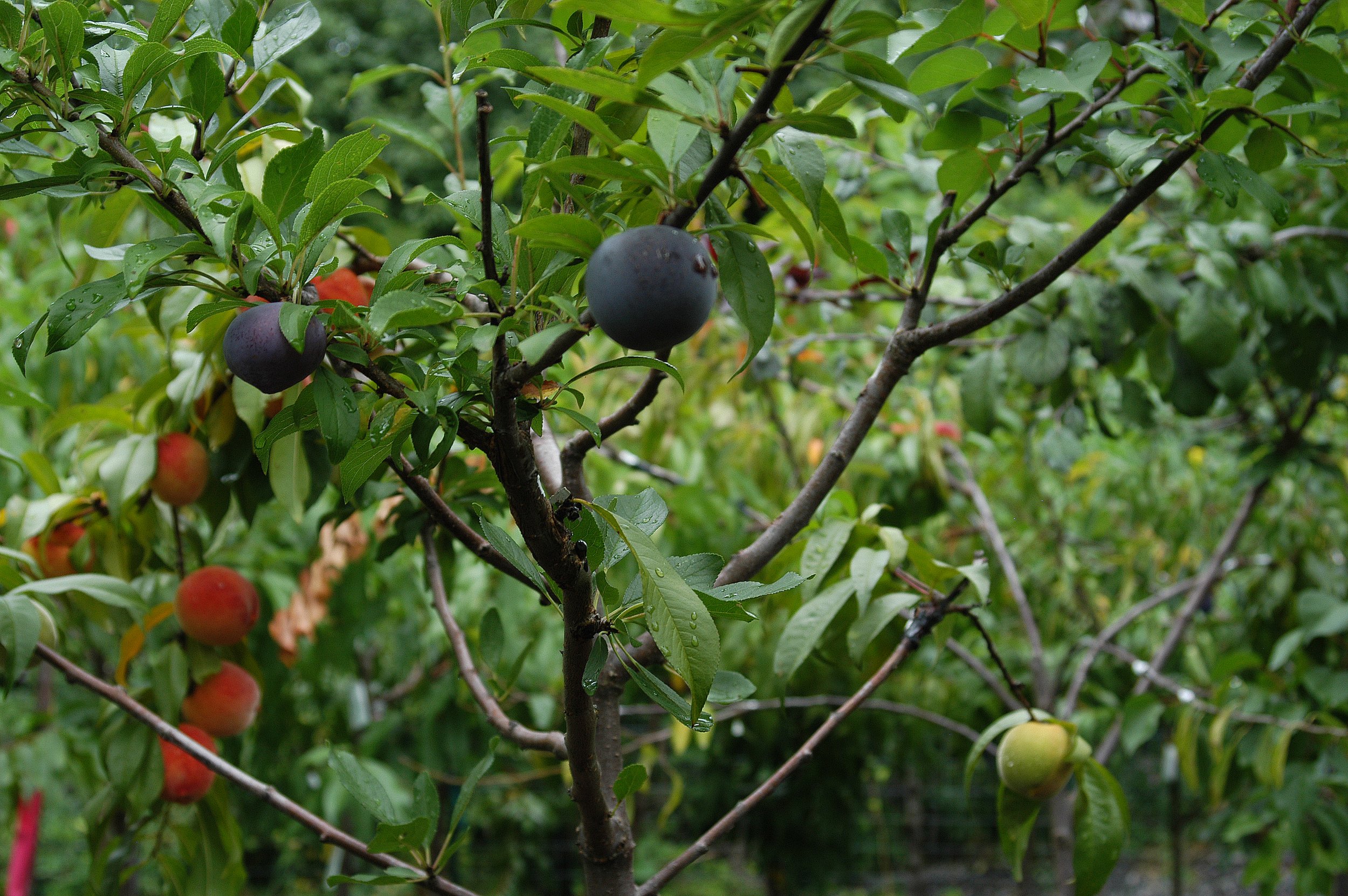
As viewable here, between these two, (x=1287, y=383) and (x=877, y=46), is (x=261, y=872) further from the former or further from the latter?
(x=877, y=46)

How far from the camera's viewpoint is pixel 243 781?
679 mm

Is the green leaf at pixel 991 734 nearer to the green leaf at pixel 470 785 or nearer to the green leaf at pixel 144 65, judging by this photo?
the green leaf at pixel 470 785

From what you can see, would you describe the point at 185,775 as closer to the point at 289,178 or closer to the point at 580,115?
the point at 289,178

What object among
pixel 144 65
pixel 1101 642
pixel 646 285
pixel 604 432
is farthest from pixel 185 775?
pixel 1101 642

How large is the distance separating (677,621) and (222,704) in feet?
2.17

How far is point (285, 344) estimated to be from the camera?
16.5 inches

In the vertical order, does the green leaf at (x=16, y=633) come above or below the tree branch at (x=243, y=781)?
above

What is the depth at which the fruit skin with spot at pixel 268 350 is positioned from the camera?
0.42 m

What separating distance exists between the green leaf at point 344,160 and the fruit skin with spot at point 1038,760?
2.08 feet

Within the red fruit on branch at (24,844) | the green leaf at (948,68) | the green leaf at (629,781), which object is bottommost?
the red fruit on branch at (24,844)

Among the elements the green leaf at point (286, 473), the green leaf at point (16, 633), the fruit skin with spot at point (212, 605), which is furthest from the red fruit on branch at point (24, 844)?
the green leaf at point (286, 473)

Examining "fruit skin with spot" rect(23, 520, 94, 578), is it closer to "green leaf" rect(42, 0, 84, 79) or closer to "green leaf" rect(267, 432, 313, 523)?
"green leaf" rect(267, 432, 313, 523)

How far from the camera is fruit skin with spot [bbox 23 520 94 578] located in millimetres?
938

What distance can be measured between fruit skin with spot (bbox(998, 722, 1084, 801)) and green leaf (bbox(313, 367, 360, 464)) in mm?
575
